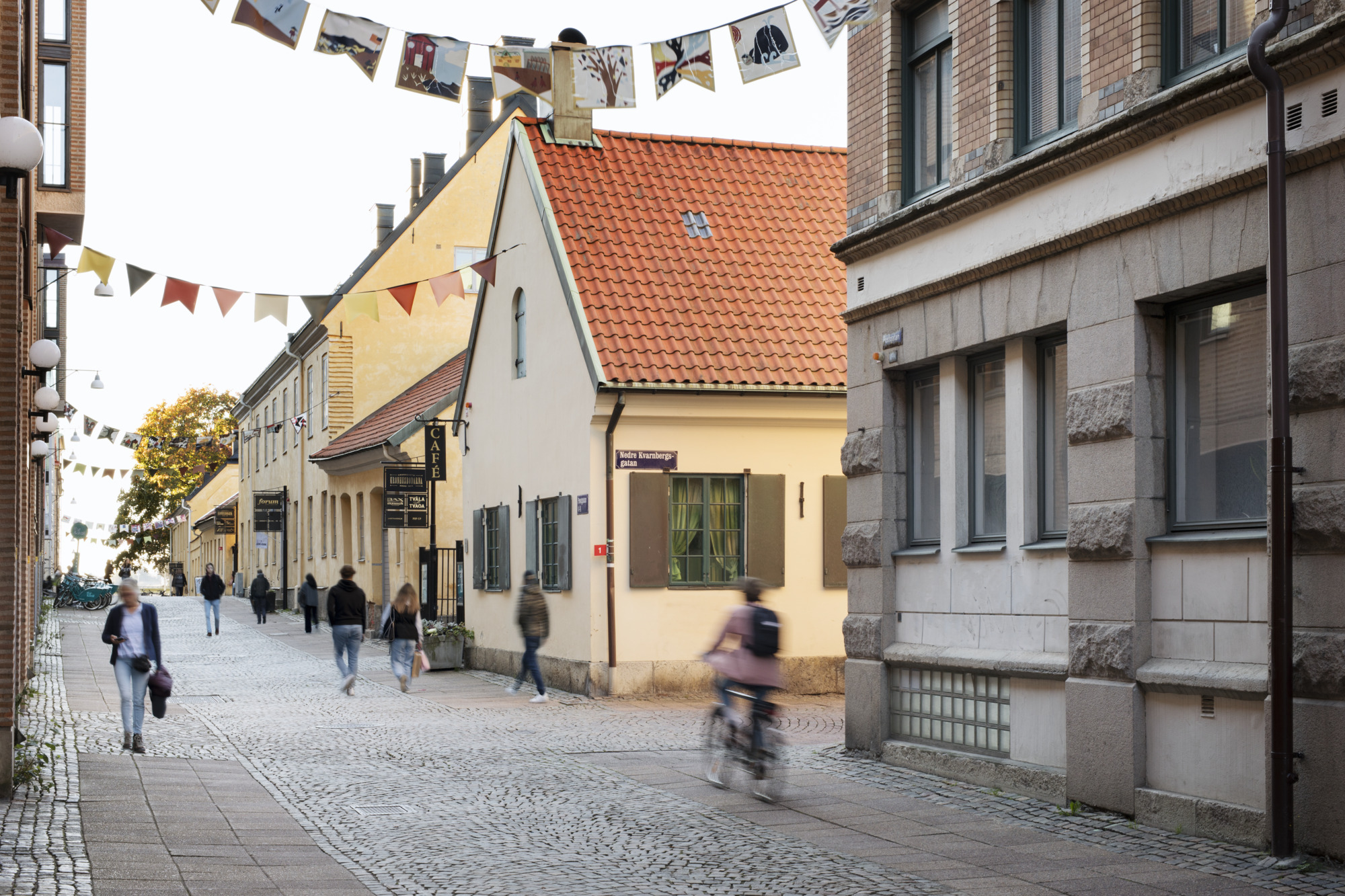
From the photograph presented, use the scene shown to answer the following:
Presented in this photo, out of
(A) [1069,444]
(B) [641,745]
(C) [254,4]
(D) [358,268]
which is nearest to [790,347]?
(B) [641,745]

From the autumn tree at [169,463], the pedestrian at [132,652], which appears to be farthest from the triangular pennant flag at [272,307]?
the autumn tree at [169,463]

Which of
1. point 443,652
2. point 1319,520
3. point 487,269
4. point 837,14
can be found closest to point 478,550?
point 443,652

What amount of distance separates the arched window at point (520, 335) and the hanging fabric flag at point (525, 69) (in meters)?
11.7

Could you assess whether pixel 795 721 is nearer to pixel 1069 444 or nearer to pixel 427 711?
pixel 427 711

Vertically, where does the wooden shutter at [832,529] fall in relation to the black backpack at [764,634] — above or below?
above

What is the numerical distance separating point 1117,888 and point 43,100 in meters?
23.3

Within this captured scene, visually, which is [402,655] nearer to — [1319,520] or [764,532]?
[764,532]

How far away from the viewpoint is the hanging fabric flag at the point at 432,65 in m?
11.4

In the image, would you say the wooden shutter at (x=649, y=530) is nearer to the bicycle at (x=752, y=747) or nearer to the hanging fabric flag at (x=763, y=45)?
the bicycle at (x=752, y=747)

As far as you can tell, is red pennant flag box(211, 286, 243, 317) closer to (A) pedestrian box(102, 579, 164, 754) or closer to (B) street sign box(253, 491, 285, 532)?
Result: (A) pedestrian box(102, 579, 164, 754)

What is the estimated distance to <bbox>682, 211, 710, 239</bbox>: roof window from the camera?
22703mm

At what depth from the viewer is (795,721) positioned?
17.3 metres

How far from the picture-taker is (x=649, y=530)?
20.2 meters

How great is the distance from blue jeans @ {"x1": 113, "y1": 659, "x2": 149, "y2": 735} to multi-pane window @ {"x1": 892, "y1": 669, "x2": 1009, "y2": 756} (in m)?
7.06
